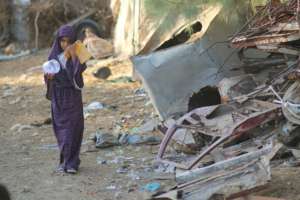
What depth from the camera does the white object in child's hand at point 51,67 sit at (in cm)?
692

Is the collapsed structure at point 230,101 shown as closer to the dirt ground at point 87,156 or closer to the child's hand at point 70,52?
the dirt ground at point 87,156

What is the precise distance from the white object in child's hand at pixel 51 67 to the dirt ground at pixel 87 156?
1071 millimetres

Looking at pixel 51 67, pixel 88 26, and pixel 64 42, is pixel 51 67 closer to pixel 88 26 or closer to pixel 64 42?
pixel 64 42

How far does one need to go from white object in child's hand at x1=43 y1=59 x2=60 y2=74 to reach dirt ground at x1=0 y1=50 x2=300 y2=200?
1.07 metres

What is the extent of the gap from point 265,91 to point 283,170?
42.7 inches

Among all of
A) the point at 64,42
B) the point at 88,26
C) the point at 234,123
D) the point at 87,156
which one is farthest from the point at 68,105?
the point at 88,26

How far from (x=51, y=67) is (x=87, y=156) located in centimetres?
136

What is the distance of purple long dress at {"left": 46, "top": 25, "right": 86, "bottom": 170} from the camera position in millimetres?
7020

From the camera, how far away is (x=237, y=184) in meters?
5.18

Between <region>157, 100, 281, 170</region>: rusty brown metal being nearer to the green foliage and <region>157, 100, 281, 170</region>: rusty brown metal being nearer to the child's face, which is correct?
the child's face

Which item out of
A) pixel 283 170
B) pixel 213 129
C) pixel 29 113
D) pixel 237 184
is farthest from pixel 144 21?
pixel 237 184

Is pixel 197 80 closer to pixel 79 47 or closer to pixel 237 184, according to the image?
pixel 79 47

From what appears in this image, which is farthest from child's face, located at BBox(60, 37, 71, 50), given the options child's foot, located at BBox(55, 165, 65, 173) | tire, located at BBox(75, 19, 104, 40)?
tire, located at BBox(75, 19, 104, 40)

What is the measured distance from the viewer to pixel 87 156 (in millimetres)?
7848
